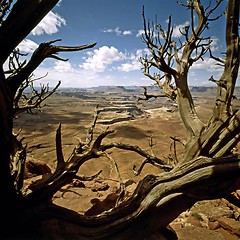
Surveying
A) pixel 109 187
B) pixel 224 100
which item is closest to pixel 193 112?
pixel 224 100

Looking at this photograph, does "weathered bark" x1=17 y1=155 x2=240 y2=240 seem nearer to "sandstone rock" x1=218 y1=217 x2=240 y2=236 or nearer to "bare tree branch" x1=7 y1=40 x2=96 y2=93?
"bare tree branch" x1=7 y1=40 x2=96 y2=93

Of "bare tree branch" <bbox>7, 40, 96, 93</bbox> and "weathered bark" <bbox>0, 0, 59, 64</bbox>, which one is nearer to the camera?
"weathered bark" <bbox>0, 0, 59, 64</bbox>

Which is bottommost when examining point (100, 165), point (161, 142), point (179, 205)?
point (100, 165)

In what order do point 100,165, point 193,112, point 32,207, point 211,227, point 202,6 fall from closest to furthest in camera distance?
1. point 32,207
2. point 193,112
3. point 202,6
4. point 211,227
5. point 100,165

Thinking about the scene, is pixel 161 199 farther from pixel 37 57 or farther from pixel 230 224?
pixel 230 224

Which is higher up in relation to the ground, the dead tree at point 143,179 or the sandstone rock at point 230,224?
the dead tree at point 143,179

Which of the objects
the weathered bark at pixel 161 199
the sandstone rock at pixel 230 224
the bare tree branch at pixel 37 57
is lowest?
the sandstone rock at pixel 230 224

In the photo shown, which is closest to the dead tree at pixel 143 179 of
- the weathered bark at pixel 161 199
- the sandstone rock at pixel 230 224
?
the weathered bark at pixel 161 199

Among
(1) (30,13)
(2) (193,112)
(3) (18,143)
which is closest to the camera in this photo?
(1) (30,13)

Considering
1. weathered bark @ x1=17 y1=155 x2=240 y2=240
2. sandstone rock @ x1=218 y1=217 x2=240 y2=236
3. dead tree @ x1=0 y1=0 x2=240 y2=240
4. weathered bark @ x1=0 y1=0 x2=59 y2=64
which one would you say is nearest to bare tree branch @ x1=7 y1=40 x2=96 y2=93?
dead tree @ x1=0 y1=0 x2=240 y2=240

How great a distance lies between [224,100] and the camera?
3240mm

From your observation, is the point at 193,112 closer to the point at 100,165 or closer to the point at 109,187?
the point at 109,187

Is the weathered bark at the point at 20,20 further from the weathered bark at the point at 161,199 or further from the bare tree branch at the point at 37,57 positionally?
the weathered bark at the point at 161,199

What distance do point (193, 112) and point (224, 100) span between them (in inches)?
29.7
